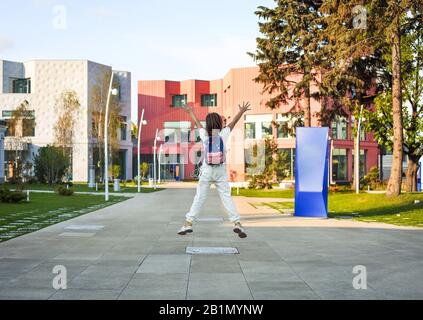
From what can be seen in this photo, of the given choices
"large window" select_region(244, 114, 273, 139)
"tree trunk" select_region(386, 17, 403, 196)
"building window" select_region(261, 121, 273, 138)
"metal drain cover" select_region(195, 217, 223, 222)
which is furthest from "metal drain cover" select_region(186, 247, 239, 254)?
"large window" select_region(244, 114, 273, 139)

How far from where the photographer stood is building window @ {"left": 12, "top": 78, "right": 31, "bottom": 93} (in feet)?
260

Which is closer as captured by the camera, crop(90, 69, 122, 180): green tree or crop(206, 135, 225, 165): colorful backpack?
crop(206, 135, 225, 165): colorful backpack

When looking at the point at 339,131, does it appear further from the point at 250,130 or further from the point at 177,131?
the point at 177,131

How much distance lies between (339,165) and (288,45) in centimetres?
3526

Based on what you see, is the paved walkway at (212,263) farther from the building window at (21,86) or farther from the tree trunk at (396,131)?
the building window at (21,86)

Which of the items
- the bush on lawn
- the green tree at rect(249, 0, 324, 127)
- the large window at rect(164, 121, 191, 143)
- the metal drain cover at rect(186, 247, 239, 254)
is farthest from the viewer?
the large window at rect(164, 121, 191, 143)

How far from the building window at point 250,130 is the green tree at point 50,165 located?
2847cm

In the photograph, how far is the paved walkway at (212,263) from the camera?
6062 mm

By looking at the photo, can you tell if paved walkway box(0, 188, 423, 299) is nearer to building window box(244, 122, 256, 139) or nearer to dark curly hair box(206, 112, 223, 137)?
dark curly hair box(206, 112, 223, 137)

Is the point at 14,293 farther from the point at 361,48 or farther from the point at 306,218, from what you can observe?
the point at 361,48

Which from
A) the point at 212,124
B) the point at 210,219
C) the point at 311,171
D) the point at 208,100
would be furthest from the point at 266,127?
the point at 212,124

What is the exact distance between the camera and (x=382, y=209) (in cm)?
2077

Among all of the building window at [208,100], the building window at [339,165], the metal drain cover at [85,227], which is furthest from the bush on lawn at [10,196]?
the building window at [208,100]

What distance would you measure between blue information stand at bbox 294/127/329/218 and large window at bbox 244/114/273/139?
181 feet
